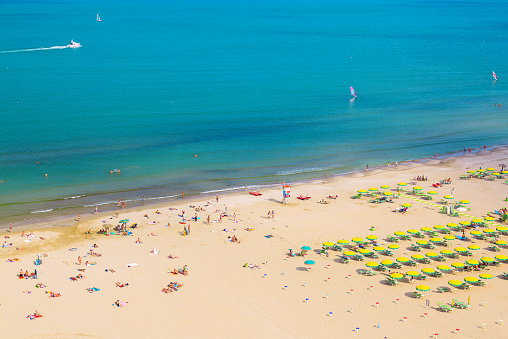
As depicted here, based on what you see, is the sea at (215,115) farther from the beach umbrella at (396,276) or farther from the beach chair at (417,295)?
the beach chair at (417,295)

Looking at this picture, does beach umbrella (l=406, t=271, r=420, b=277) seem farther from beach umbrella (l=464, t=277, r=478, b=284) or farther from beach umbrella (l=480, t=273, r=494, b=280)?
beach umbrella (l=480, t=273, r=494, b=280)

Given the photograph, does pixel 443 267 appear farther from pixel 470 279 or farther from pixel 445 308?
pixel 445 308

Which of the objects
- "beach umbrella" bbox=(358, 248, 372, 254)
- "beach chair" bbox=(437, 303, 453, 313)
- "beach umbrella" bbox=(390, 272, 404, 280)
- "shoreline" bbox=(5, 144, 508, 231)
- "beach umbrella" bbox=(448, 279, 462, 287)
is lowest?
"beach chair" bbox=(437, 303, 453, 313)

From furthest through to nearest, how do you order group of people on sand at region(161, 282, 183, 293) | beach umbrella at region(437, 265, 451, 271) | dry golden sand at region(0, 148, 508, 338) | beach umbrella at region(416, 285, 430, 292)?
1. beach umbrella at region(437, 265, 451, 271)
2. group of people on sand at region(161, 282, 183, 293)
3. beach umbrella at region(416, 285, 430, 292)
4. dry golden sand at region(0, 148, 508, 338)

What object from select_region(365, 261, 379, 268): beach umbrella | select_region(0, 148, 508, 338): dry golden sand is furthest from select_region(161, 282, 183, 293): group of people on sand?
select_region(365, 261, 379, 268): beach umbrella

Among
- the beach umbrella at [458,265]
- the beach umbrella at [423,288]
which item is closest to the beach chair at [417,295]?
the beach umbrella at [423,288]


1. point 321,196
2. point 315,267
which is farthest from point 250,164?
point 315,267

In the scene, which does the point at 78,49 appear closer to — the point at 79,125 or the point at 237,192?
the point at 79,125
